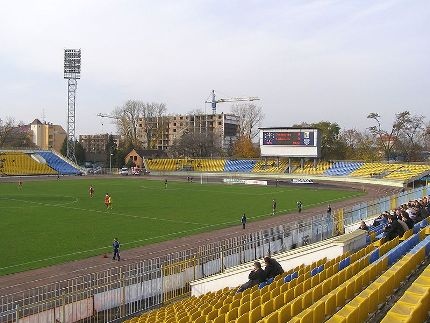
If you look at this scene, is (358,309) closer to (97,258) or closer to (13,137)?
(97,258)

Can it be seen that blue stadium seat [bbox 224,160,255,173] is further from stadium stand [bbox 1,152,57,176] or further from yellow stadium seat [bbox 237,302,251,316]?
yellow stadium seat [bbox 237,302,251,316]

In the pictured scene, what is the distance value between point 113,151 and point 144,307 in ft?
314

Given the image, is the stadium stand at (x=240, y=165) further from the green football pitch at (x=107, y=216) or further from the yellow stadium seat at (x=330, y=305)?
the yellow stadium seat at (x=330, y=305)

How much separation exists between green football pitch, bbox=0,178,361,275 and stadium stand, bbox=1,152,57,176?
2713cm

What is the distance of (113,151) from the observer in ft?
352

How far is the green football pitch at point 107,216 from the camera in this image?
24125 mm

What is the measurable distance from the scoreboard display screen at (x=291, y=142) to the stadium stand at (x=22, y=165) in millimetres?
39119

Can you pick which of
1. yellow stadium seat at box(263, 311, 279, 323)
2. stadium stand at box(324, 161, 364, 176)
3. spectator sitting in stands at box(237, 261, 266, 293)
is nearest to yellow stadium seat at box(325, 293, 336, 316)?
yellow stadium seat at box(263, 311, 279, 323)

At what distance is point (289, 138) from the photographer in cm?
8044

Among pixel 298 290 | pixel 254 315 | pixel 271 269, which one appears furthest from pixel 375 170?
pixel 254 315

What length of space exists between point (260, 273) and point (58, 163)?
8660 centimetres

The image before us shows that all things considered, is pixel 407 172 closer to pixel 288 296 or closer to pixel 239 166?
pixel 239 166

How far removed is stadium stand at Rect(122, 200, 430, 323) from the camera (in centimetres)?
591

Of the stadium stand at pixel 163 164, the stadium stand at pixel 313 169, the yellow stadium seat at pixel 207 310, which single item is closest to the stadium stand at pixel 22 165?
the stadium stand at pixel 163 164
